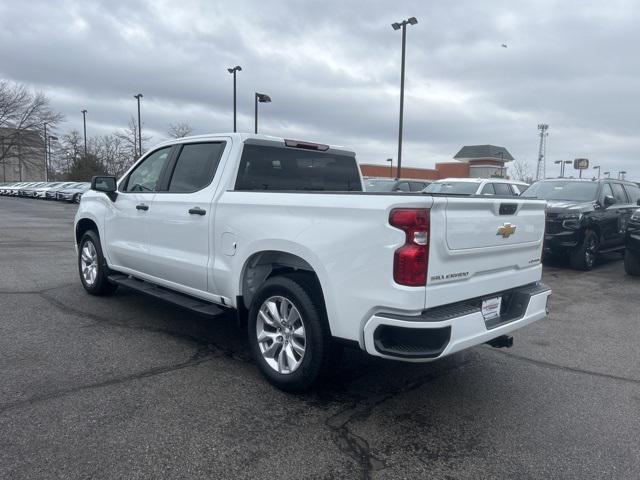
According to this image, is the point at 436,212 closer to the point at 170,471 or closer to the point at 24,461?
the point at 170,471

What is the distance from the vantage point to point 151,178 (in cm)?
556

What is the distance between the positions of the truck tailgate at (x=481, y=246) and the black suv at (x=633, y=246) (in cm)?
588

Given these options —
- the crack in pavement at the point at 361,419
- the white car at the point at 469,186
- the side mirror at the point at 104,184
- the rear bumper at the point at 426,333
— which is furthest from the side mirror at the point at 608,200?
the side mirror at the point at 104,184

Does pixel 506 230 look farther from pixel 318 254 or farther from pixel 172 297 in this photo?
pixel 172 297

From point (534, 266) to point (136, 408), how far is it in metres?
3.16

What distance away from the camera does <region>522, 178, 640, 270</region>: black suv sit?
9.66 metres

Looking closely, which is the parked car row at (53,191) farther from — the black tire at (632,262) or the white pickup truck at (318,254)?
the black tire at (632,262)

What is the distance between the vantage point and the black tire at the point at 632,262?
917cm

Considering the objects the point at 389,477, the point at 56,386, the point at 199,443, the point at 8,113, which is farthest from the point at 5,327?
the point at 8,113

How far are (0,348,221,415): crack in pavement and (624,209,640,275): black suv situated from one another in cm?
764

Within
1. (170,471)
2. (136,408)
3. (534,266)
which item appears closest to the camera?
(170,471)

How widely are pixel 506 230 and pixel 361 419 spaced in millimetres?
1659

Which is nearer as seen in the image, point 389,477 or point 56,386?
point 389,477

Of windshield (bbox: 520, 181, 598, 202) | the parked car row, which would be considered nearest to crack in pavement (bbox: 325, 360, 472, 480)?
windshield (bbox: 520, 181, 598, 202)
